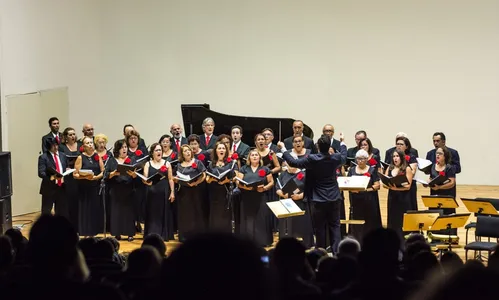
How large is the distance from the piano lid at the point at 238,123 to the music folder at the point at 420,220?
4.27m

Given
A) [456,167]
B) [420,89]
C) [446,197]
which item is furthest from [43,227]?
[420,89]

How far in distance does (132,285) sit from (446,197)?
5838 mm

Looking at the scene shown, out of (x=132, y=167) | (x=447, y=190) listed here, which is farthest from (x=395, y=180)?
(x=132, y=167)

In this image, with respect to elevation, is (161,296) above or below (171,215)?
above

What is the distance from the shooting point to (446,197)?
29.3 ft

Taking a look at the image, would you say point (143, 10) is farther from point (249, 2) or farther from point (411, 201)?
point (411, 201)

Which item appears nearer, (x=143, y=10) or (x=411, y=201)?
(x=411, y=201)

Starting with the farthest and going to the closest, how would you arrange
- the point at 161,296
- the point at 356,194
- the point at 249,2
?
the point at 249,2 → the point at 356,194 → the point at 161,296

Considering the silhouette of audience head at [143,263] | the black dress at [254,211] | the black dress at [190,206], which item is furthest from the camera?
the black dress at [190,206]

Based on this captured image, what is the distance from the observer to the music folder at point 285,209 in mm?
8672

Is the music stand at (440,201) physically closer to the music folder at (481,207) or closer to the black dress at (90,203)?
the music folder at (481,207)

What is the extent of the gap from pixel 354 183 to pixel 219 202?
2166mm

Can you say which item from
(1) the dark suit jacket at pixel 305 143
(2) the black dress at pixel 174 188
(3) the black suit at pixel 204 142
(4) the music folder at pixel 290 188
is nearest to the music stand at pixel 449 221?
(4) the music folder at pixel 290 188

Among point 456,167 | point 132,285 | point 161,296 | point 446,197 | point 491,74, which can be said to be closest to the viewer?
point 161,296
